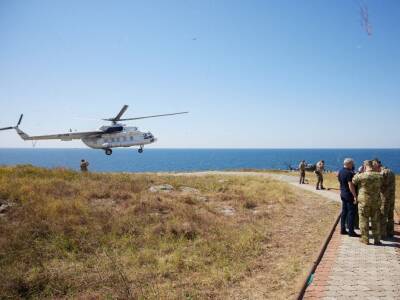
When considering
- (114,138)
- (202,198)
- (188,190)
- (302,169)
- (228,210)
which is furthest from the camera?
(114,138)

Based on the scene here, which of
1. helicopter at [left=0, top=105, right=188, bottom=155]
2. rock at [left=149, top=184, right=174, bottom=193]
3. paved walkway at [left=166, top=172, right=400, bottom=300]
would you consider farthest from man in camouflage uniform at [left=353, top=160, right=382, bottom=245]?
helicopter at [left=0, top=105, right=188, bottom=155]

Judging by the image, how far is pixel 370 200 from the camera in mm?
8992

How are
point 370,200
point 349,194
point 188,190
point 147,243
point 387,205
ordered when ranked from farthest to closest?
point 188,190, point 147,243, point 349,194, point 387,205, point 370,200

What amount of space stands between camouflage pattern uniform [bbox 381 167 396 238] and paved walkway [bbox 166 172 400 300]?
396mm

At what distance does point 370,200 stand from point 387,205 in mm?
1394

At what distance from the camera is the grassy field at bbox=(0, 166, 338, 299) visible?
738 cm

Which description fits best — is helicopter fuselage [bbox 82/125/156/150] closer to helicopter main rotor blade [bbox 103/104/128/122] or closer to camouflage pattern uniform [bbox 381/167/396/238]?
helicopter main rotor blade [bbox 103/104/128/122]

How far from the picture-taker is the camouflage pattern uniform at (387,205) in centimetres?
983

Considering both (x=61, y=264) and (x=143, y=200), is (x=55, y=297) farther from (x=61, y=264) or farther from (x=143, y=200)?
(x=143, y=200)

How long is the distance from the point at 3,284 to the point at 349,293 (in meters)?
7.16

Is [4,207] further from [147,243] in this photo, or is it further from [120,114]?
[120,114]

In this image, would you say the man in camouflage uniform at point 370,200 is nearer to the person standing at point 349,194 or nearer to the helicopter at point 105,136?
the person standing at point 349,194

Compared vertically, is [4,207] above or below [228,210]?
above

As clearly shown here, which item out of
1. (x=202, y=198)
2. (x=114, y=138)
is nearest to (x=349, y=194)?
(x=202, y=198)
